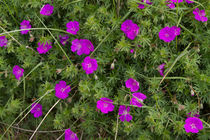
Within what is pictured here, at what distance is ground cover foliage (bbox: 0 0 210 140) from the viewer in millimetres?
2246

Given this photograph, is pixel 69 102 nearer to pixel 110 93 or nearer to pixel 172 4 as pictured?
pixel 110 93

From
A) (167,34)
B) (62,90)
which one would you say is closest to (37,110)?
(62,90)

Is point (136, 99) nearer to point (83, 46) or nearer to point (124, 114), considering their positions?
point (124, 114)

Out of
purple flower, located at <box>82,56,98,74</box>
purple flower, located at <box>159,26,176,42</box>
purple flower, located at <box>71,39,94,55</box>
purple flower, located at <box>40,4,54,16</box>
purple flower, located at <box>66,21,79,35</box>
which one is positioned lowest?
purple flower, located at <box>82,56,98,74</box>

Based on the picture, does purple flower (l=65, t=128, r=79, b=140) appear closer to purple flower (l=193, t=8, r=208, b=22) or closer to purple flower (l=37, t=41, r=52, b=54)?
purple flower (l=37, t=41, r=52, b=54)

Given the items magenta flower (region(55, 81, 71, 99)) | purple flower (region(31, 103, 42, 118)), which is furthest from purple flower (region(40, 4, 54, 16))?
purple flower (region(31, 103, 42, 118))

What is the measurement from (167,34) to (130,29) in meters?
0.39

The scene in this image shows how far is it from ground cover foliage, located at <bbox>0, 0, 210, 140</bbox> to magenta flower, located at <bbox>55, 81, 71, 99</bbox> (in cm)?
7

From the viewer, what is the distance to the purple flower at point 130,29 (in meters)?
2.25

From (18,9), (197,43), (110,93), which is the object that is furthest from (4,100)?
(197,43)

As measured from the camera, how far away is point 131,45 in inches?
90.1

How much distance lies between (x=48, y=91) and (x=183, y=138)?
163 centimetres

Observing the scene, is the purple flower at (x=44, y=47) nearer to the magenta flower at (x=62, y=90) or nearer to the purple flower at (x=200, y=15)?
the magenta flower at (x=62, y=90)

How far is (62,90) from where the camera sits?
2.43 meters
